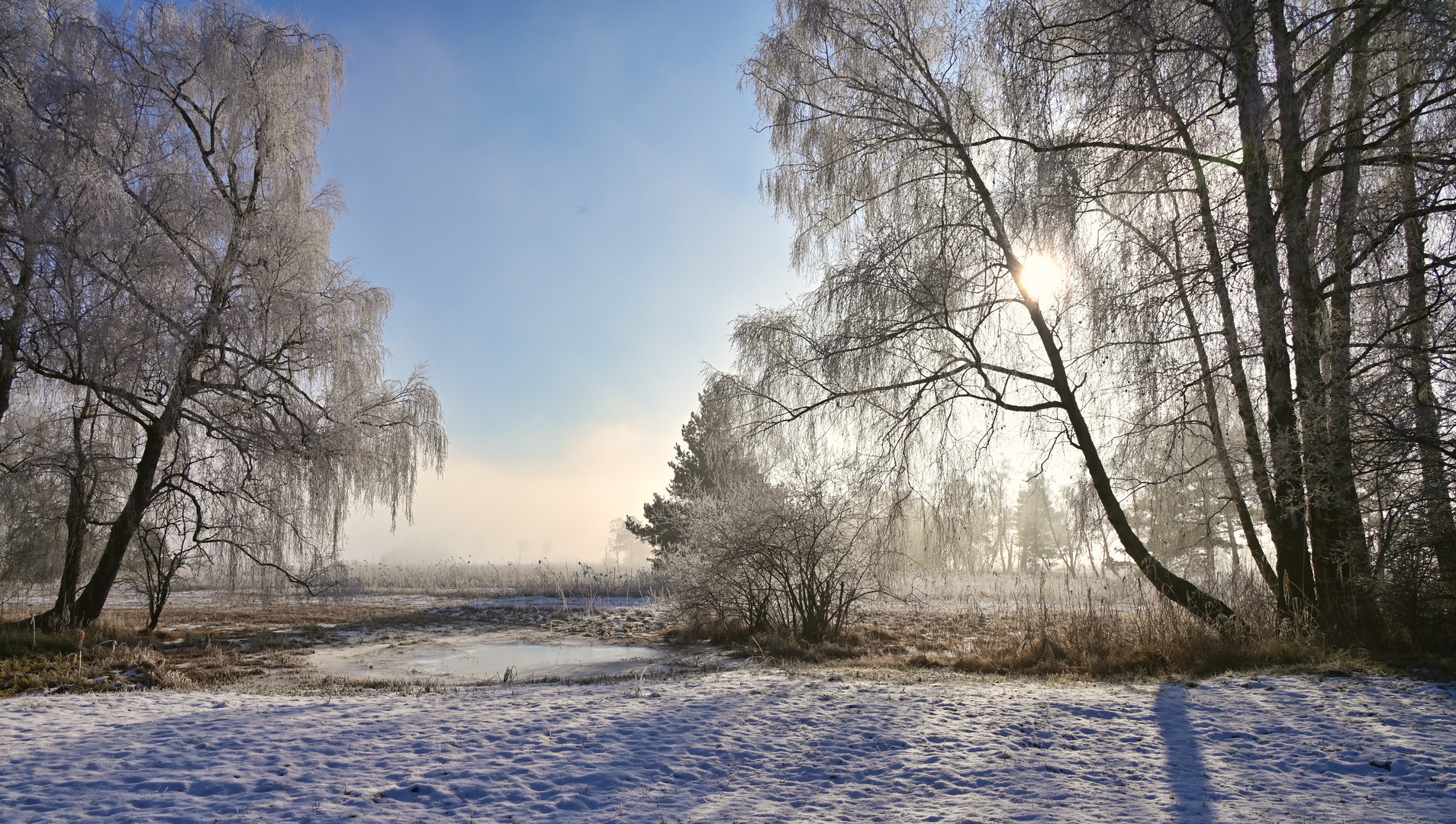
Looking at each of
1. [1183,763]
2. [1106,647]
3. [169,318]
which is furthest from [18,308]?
[1106,647]

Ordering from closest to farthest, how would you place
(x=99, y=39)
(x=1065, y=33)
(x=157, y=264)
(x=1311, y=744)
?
(x=1311, y=744) < (x=1065, y=33) < (x=157, y=264) < (x=99, y=39)

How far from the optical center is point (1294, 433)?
22.6 feet

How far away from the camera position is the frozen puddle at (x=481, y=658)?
9336 millimetres

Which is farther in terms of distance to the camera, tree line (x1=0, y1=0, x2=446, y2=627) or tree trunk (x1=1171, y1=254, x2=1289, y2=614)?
tree line (x1=0, y1=0, x2=446, y2=627)

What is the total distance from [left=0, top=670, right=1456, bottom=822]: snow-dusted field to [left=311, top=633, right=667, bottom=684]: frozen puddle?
9.78ft

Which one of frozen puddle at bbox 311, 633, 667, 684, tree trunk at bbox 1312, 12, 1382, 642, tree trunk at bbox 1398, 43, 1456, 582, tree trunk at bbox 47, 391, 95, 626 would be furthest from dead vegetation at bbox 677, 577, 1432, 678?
tree trunk at bbox 47, 391, 95, 626

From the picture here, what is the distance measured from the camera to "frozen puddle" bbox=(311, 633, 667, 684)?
9336 mm

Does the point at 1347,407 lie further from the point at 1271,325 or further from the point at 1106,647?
the point at 1106,647

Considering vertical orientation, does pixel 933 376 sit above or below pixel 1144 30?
below

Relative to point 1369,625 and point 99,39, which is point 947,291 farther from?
point 99,39

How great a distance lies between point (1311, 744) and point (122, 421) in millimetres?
15639

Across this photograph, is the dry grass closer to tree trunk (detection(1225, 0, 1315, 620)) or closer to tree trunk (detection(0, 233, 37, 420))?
tree trunk (detection(1225, 0, 1315, 620))

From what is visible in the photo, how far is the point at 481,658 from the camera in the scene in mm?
11078

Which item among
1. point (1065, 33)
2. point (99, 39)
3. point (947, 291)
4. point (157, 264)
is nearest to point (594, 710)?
point (947, 291)
